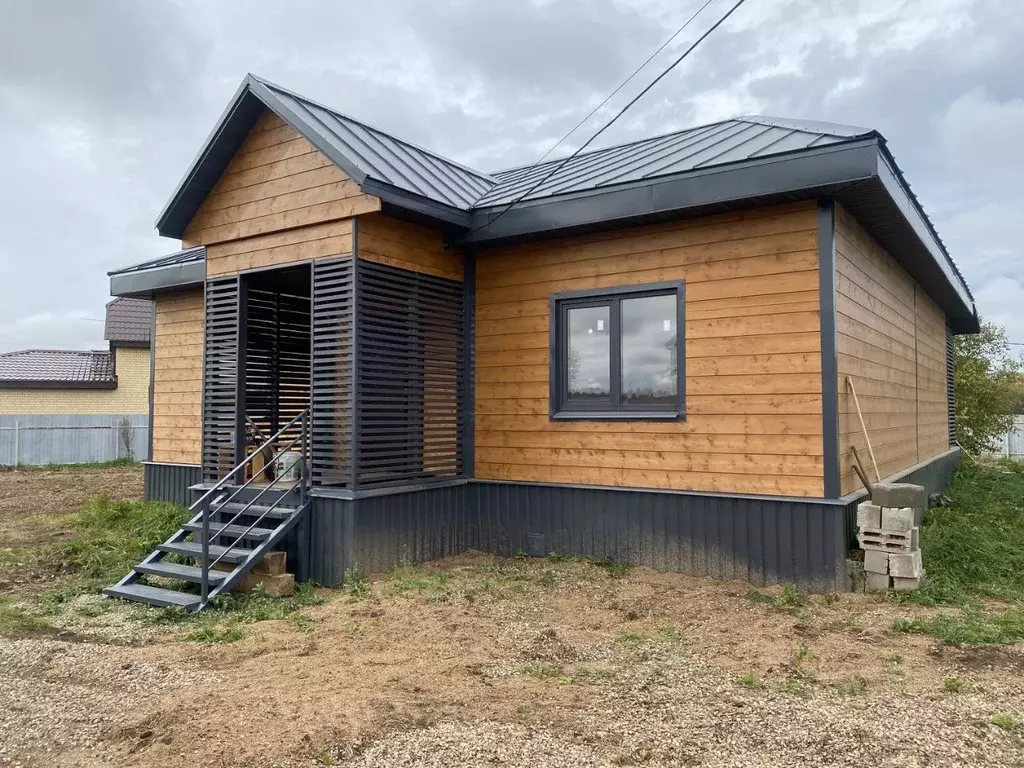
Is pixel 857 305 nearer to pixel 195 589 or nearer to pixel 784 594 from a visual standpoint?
pixel 784 594

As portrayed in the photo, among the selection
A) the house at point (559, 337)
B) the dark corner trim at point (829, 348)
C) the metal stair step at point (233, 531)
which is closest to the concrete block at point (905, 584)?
the house at point (559, 337)

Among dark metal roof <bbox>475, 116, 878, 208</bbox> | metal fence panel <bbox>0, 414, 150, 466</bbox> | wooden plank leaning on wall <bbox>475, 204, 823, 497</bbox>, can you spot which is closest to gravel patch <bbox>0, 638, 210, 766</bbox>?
wooden plank leaning on wall <bbox>475, 204, 823, 497</bbox>

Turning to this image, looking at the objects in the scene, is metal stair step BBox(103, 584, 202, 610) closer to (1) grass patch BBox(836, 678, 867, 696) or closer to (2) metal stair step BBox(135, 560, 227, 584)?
(2) metal stair step BBox(135, 560, 227, 584)

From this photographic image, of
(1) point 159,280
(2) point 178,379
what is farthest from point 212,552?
(1) point 159,280

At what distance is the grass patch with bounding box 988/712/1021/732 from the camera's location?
3592 millimetres

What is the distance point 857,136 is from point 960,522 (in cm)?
523

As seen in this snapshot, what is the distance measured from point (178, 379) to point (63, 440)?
13.1m

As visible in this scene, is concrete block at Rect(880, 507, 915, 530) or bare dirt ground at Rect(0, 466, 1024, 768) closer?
bare dirt ground at Rect(0, 466, 1024, 768)

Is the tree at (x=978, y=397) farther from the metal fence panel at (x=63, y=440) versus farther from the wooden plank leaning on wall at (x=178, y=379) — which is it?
the metal fence panel at (x=63, y=440)

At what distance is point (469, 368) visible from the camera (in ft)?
27.1

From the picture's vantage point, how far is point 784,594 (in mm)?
6109

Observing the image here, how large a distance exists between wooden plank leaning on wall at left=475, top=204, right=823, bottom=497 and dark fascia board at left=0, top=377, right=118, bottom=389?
22.2m

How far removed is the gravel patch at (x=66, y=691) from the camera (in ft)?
12.0

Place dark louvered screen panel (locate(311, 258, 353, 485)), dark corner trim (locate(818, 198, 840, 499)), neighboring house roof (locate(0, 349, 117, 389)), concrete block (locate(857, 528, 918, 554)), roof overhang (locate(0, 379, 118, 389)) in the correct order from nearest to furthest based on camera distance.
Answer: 1. concrete block (locate(857, 528, 918, 554))
2. dark corner trim (locate(818, 198, 840, 499))
3. dark louvered screen panel (locate(311, 258, 353, 485))
4. roof overhang (locate(0, 379, 118, 389))
5. neighboring house roof (locate(0, 349, 117, 389))
